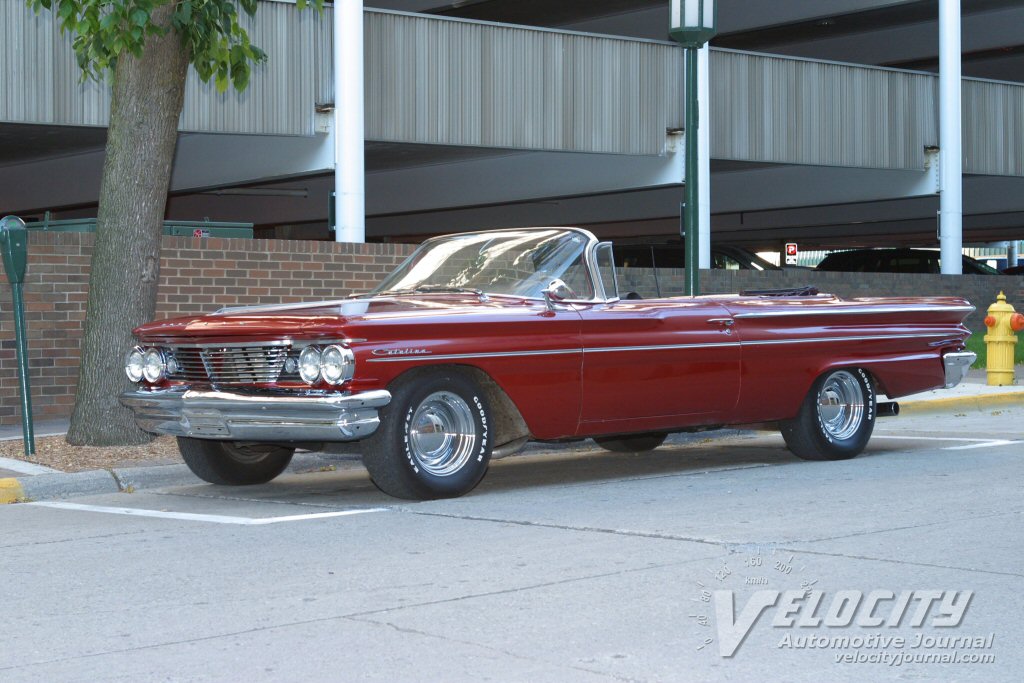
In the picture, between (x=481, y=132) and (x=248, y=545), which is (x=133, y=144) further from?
(x=481, y=132)

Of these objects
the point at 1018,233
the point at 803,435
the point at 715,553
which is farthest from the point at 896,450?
the point at 1018,233

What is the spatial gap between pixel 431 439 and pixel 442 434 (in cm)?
7

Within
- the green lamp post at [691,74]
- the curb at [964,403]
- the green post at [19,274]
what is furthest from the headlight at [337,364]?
the curb at [964,403]

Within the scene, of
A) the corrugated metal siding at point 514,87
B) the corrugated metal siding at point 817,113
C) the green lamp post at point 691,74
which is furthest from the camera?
the corrugated metal siding at point 817,113

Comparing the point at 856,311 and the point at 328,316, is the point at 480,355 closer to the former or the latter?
the point at 328,316

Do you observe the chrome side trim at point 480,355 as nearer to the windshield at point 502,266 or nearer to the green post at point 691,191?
the windshield at point 502,266

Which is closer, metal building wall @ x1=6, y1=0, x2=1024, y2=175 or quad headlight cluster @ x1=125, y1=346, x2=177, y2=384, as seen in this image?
quad headlight cluster @ x1=125, y1=346, x2=177, y2=384

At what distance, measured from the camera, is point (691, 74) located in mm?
13164

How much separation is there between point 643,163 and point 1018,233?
2805 centimetres

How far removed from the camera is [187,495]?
8852mm

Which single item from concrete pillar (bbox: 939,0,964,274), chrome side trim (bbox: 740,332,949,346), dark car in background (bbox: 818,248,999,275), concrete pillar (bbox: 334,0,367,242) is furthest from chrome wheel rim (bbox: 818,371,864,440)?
dark car in background (bbox: 818,248,999,275)

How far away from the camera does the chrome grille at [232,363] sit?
7.81 meters

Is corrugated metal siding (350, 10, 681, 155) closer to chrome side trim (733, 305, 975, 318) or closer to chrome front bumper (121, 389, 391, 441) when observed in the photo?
chrome side trim (733, 305, 975, 318)

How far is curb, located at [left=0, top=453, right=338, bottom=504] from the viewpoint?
884cm
